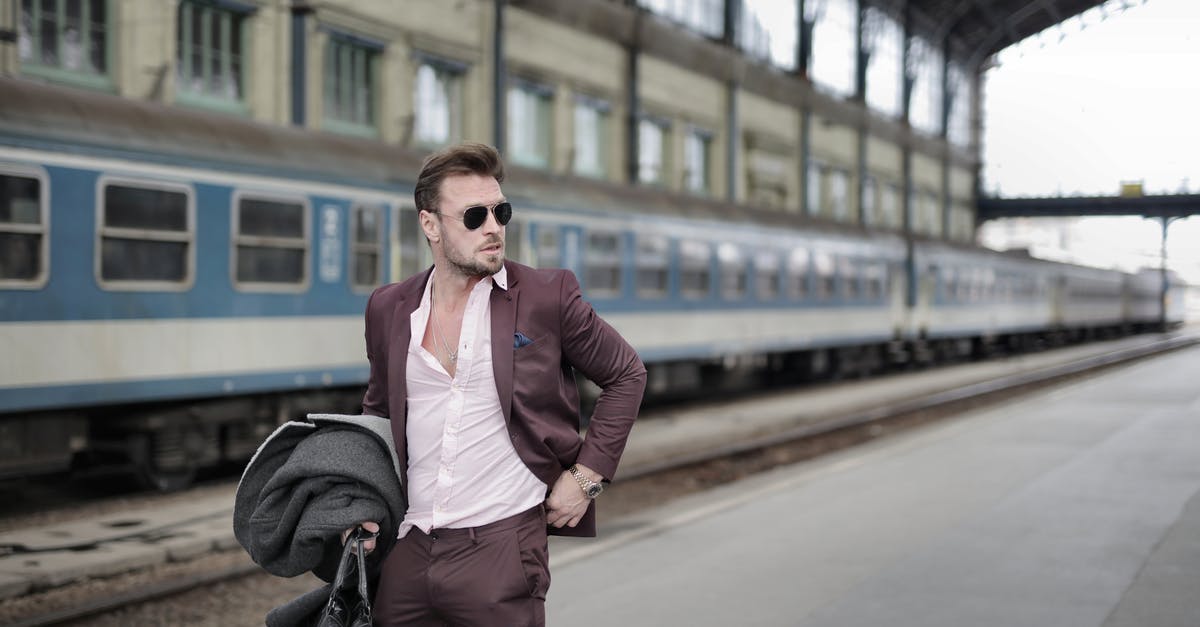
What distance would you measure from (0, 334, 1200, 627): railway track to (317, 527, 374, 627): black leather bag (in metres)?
3.89

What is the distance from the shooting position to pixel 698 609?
5.85m

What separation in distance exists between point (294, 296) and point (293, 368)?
27.8 inches

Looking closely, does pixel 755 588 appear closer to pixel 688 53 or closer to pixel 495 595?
pixel 495 595

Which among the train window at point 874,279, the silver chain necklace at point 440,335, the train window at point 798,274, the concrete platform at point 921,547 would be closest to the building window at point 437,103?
the train window at point 798,274

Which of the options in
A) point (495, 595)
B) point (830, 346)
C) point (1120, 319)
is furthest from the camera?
point (1120, 319)

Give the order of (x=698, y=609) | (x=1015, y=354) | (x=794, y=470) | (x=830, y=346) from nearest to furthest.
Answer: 1. (x=698, y=609)
2. (x=794, y=470)
3. (x=830, y=346)
4. (x=1015, y=354)

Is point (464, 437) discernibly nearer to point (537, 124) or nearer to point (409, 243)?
point (409, 243)

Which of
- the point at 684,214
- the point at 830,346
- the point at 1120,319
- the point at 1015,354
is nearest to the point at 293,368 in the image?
the point at 684,214

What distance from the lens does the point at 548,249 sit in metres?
15.3

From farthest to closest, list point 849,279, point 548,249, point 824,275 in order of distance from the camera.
Answer: point 849,279
point 824,275
point 548,249

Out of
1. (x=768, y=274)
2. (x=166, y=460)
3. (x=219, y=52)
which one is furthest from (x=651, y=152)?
(x=166, y=460)

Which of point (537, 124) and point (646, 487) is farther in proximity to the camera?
point (537, 124)

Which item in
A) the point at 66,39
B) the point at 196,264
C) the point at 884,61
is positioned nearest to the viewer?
the point at 196,264

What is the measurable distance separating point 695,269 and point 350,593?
1640 cm
